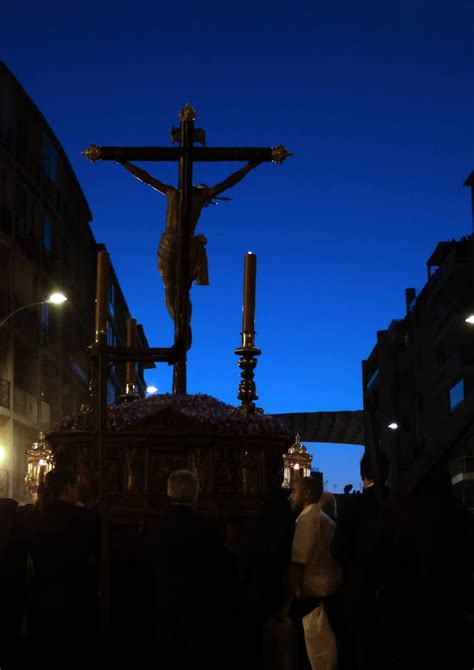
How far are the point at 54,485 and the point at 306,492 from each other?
2051mm

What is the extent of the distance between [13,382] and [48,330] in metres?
7.07

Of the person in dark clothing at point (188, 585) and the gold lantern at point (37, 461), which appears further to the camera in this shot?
the gold lantern at point (37, 461)

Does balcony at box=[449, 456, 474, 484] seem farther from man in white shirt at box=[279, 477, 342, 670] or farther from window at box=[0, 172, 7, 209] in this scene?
man in white shirt at box=[279, 477, 342, 670]

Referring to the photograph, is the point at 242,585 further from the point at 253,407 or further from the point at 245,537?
the point at 253,407

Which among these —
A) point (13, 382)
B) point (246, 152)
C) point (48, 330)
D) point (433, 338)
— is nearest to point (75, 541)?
point (246, 152)

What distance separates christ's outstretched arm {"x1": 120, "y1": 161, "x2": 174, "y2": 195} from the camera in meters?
11.9

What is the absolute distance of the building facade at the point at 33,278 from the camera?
4203cm

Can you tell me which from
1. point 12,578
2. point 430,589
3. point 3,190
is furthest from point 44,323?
point 430,589

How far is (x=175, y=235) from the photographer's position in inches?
446

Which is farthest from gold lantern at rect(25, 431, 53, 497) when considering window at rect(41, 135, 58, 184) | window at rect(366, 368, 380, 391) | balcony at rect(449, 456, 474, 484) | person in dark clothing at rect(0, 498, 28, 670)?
window at rect(366, 368, 380, 391)

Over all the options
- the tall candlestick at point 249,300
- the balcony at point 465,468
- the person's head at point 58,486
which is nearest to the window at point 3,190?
the balcony at point 465,468

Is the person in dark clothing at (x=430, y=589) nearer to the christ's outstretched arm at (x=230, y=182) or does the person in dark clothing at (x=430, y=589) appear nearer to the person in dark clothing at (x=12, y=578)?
the person in dark clothing at (x=12, y=578)

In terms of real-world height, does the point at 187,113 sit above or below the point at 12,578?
above

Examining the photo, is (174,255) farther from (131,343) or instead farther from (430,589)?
(430,589)
